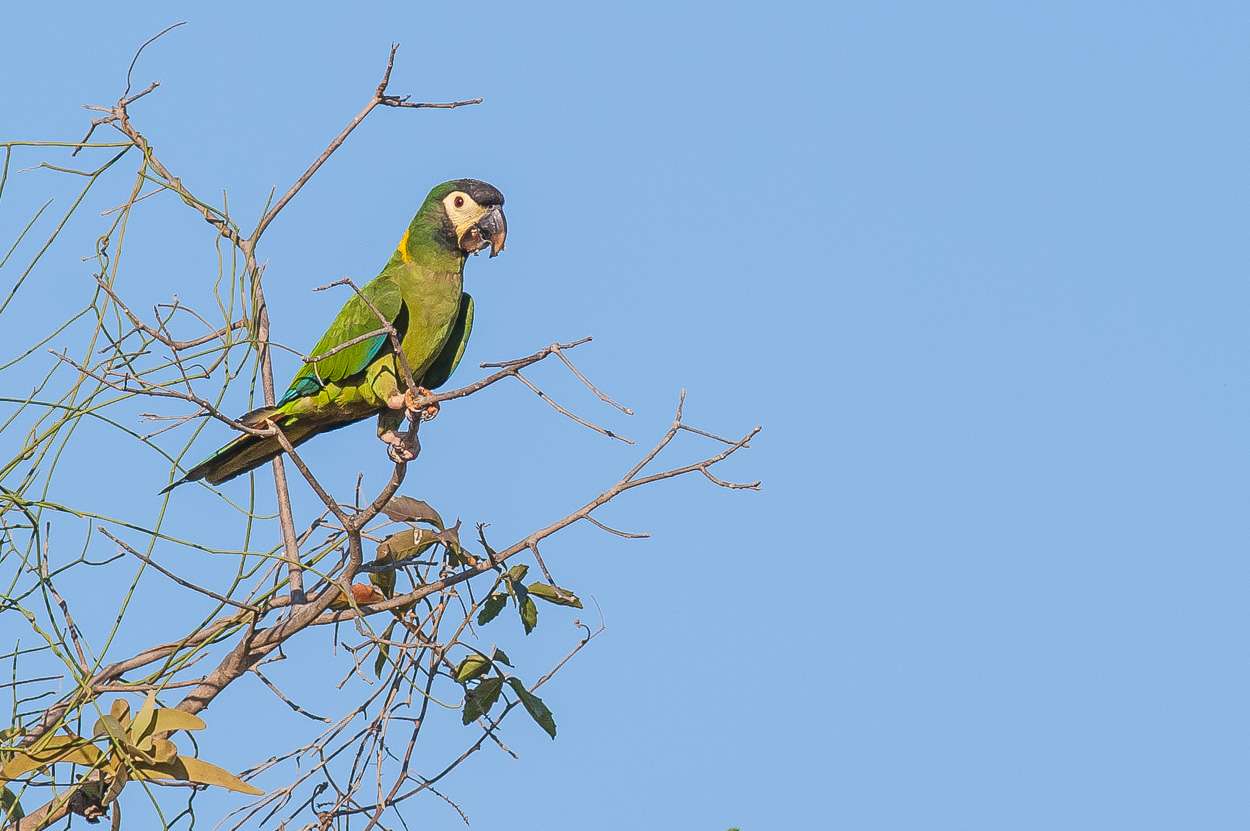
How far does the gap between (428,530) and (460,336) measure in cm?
168

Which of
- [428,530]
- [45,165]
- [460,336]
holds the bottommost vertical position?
[428,530]

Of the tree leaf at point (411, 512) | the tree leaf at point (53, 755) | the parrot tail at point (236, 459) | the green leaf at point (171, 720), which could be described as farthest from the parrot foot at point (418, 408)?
the tree leaf at point (53, 755)

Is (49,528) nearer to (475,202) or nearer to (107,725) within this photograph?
(107,725)

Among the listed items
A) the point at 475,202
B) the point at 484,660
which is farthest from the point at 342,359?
the point at 484,660

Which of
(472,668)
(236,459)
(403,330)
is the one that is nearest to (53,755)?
(472,668)

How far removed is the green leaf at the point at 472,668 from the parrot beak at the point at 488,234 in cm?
189

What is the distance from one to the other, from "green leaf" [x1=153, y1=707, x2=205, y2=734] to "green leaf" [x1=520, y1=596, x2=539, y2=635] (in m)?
0.71

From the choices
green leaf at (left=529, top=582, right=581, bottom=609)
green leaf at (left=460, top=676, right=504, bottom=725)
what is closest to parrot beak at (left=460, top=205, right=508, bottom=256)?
green leaf at (left=529, top=582, right=581, bottom=609)

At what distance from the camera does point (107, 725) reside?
82.3 inches

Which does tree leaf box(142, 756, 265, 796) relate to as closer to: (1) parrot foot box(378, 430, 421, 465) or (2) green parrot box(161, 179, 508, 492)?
(1) parrot foot box(378, 430, 421, 465)

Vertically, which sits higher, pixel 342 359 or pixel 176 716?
pixel 342 359

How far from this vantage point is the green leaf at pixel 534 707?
2.59 metres

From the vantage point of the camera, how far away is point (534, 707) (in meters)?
2.60

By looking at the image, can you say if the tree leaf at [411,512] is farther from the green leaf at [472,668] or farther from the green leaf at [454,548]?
the green leaf at [472,668]
